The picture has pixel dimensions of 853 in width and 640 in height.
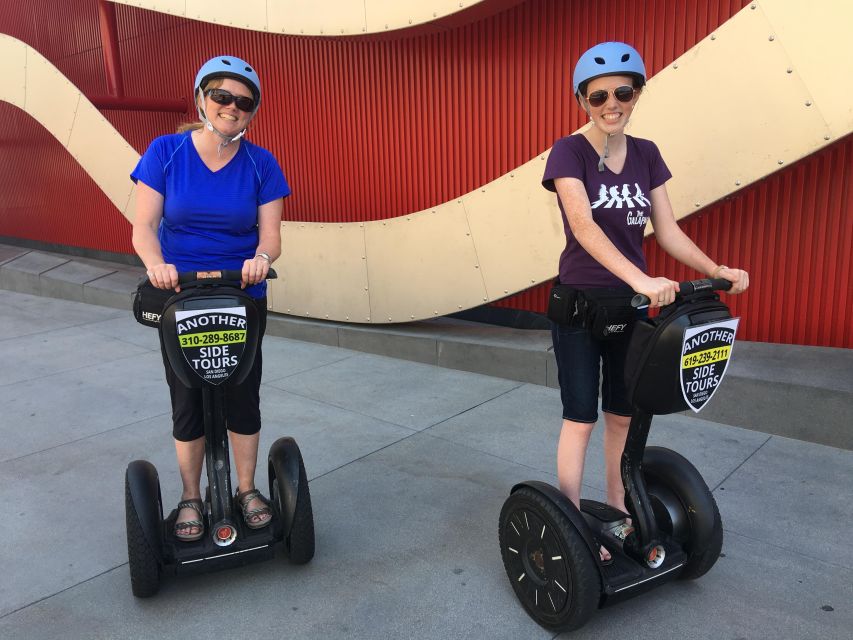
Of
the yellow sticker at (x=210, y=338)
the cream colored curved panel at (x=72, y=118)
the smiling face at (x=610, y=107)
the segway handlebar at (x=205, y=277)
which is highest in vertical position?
the cream colored curved panel at (x=72, y=118)

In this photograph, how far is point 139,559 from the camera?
2439 millimetres

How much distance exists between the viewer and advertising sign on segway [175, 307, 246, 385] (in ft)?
7.38

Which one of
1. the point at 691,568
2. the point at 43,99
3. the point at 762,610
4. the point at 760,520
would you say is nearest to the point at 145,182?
the point at 691,568

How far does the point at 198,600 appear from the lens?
2555mm

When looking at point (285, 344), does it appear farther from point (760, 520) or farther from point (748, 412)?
point (760, 520)

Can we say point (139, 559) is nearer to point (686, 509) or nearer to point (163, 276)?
point (163, 276)

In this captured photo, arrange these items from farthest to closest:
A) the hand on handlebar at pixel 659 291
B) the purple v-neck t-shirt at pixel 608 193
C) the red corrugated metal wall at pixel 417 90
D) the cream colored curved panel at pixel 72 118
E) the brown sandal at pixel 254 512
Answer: the cream colored curved panel at pixel 72 118, the red corrugated metal wall at pixel 417 90, the brown sandal at pixel 254 512, the purple v-neck t-shirt at pixel 608 193, the hand on handlebar at pixel 659 291

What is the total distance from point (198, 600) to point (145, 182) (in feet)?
5.05

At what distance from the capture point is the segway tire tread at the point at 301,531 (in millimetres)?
2629

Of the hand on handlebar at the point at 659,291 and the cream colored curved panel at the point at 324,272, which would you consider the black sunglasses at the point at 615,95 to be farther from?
the cream colored curved panel at the point at 324,272

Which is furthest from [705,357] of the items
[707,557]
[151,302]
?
[151,302]

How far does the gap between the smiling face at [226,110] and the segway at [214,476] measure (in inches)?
21.2

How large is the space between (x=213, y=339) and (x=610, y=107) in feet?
4.88

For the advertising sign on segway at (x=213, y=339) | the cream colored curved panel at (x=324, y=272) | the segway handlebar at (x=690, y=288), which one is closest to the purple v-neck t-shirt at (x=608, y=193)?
the segway handlebar at (x=690, y=288)
